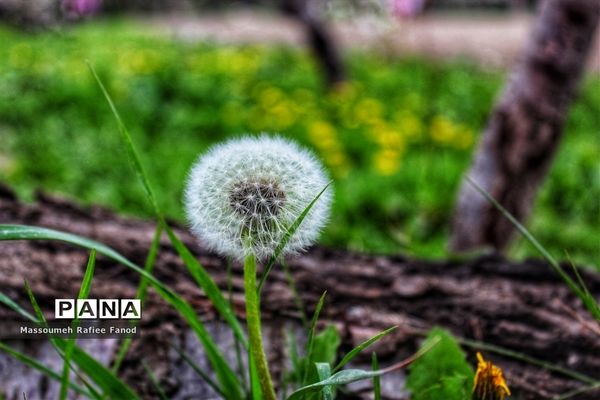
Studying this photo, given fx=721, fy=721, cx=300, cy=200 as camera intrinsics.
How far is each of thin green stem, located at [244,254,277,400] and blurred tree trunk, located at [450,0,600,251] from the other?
6.15ft

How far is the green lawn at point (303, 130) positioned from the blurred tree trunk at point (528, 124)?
307 millimetres

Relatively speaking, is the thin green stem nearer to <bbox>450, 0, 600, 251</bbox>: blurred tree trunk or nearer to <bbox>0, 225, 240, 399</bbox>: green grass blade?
<bbox>0, 225, 240, 399</bbox>: green grass blade

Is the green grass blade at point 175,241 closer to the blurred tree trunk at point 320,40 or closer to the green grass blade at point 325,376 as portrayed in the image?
the green grass blade at point 325,376

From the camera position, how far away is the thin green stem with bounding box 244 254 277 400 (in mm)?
1154

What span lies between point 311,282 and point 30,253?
2.50ft

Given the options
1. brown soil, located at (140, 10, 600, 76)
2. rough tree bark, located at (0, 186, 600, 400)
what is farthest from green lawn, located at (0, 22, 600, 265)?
rough tree bark, located at (0, 186, 600, 400)

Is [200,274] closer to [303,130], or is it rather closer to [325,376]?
[325,376]

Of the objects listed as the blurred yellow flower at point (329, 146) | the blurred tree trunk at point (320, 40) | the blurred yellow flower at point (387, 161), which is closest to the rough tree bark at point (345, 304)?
the blurred yellow flower at point (387, 161)

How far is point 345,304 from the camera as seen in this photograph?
6.01 ft

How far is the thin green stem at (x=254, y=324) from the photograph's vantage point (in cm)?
115

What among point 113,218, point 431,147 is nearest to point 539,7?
point 113,218

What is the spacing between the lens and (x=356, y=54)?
32.0 feet

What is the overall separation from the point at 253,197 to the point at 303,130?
4319 mm

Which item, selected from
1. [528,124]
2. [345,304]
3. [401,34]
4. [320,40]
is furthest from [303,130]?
[401,34]
